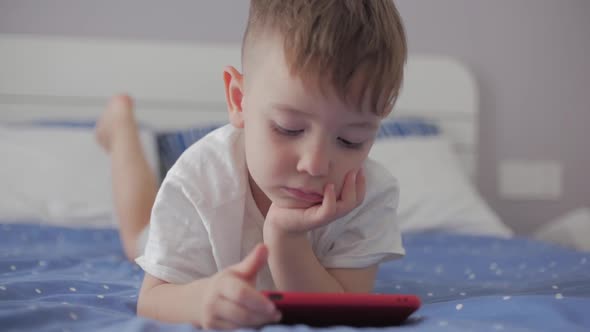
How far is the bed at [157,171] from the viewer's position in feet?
2.69

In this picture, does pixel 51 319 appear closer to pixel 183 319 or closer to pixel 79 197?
pixel 183 319

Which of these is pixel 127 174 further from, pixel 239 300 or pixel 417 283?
pixel 239 300

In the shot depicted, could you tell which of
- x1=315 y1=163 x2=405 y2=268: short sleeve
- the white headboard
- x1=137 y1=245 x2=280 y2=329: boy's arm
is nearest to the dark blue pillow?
the white headboard

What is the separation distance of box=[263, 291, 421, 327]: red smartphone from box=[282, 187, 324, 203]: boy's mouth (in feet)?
0.49

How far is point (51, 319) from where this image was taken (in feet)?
2.50

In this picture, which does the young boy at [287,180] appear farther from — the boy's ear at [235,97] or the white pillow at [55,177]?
the white pillow at [55,177]

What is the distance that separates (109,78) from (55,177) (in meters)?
0.59

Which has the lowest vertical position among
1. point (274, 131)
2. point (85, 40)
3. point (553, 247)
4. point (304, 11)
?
point (553, 247)

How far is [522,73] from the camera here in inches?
99.3

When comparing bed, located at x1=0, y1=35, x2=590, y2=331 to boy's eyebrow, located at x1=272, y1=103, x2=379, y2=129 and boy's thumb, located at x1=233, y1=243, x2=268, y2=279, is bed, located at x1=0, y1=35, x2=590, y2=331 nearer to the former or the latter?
boy's thumb, located at x1=233, y1=243, x2=268, y2=279

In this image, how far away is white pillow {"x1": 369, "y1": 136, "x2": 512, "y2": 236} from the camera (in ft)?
6.40

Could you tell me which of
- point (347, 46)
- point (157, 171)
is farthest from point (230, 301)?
point (157, 171)

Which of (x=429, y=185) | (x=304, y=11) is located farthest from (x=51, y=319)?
(x=429, y=185)

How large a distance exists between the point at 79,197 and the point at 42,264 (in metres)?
0.68
